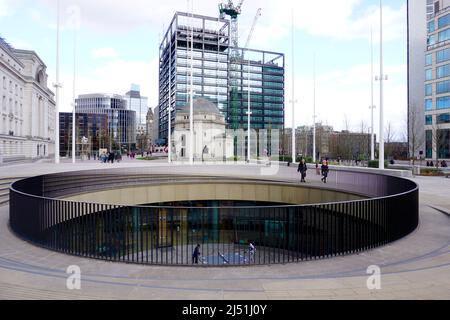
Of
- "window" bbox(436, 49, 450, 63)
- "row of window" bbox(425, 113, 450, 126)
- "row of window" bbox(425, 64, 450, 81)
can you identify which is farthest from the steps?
"window" bbox(436, 49, 450, 63)

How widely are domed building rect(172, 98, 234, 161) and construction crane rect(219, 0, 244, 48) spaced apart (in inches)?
3671

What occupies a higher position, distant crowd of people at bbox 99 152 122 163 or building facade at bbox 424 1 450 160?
building facade at bbox 424 1 450 160

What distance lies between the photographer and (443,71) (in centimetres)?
6838

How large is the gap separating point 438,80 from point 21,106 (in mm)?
89619

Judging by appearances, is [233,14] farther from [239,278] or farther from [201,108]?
[239,278]

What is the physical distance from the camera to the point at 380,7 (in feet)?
88.8

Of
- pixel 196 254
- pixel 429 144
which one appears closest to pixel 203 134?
pixel 429 144

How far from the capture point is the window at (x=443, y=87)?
67438 mm

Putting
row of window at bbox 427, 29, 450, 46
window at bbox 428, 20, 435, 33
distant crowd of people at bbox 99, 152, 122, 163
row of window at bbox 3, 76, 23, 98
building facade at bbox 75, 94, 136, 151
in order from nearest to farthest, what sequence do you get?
distant crowd of people at bbox 99, 152, 122, 163 < row of window at bbox 3, 76, 23, 98 < row of window at bbox 427, 29, 450, 46 < window at bbox 428, 20, 435, 33 < building facade at bbox 75, 94, 136, 151

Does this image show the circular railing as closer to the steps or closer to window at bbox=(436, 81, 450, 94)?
the steps

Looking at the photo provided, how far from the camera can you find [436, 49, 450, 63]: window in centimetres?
6688
